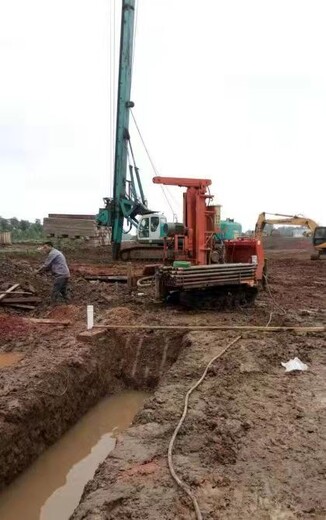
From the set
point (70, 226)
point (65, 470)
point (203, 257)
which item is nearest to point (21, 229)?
point (70, 226)

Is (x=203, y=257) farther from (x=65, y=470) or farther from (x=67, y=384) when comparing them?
(x=65, y=470)

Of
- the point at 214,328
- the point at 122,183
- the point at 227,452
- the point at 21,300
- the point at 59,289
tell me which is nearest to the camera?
the point at 227,452

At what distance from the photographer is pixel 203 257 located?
11070mm

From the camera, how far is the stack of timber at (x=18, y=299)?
10.5m

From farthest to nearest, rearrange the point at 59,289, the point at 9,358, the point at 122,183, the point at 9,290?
the point at 122,183 < the point at 9,290 < the point at 59,289 < the point at 9,358

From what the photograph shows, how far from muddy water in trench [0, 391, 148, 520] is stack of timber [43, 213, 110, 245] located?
64.3ft

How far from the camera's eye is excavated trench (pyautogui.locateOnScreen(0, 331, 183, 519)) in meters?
5.29

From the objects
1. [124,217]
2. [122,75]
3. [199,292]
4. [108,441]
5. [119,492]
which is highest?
[122,75]

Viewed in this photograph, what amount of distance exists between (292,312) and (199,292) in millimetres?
2149

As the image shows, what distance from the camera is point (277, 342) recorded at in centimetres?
746

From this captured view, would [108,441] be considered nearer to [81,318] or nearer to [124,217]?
[81,318]

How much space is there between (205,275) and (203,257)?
1.43 metres

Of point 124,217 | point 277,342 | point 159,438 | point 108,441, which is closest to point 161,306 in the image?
point 277,342

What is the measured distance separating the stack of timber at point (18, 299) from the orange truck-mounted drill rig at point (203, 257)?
2.85 metres
